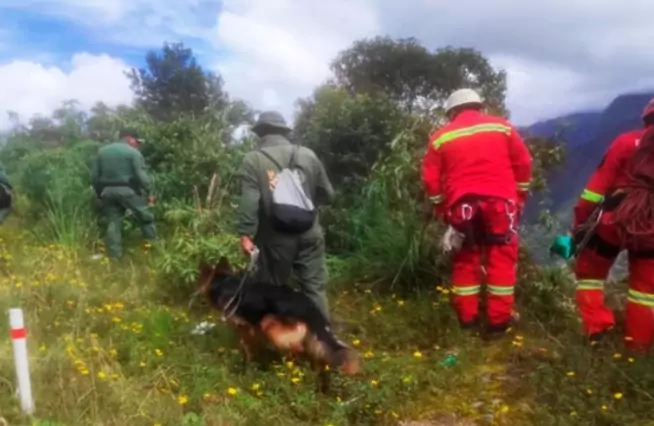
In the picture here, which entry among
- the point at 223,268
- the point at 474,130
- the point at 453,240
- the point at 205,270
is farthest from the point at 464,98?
the point at 205,270

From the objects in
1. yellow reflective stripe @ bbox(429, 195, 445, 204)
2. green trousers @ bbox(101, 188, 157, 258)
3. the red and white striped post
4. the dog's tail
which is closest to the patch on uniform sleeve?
the dog's tail

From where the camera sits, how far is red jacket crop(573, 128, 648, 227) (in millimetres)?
5656

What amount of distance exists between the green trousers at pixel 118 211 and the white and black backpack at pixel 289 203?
4.18 metres

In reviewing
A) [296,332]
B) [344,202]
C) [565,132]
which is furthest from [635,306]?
[344,202]

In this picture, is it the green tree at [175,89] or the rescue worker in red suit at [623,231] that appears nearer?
Result: the rescue worker in red suit at [623,231]

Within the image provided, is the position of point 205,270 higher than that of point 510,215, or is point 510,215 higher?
point 510,215

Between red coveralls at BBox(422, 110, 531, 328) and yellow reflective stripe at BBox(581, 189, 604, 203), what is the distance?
582 millimetres

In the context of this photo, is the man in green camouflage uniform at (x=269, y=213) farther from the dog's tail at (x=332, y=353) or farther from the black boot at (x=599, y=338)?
the black boot at (x=599, y=338)

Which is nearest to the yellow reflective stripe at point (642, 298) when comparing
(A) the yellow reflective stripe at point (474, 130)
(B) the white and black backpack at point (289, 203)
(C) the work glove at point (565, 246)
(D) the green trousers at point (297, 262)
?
(C) the work glove at point (565, 246)

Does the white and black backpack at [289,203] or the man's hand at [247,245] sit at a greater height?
the white and black backpack at [289,203]

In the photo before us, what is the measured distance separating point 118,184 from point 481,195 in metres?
5.16

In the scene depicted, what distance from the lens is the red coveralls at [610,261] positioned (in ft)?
18.3

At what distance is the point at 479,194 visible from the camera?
6.29 meters

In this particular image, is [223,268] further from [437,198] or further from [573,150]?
[573,150]
